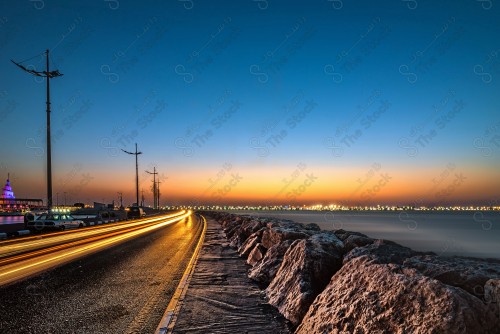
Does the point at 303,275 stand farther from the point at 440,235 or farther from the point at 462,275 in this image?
the point at 440,235

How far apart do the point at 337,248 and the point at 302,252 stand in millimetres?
753

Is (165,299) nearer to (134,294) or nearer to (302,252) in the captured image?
(134,294)

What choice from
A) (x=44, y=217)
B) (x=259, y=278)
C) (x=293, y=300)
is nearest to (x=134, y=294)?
(x=259, y=278)

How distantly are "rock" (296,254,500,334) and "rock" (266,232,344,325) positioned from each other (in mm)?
813

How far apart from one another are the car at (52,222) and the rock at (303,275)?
27961mm

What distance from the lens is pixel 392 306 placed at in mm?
3746

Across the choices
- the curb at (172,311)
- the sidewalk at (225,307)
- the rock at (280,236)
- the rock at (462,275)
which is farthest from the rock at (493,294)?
the rock at (280,236)

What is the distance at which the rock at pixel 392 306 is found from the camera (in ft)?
10.7

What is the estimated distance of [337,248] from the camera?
6.93 m

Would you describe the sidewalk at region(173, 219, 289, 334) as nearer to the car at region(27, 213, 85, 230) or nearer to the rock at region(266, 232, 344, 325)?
the rock at region(266, 232, 344, 325)

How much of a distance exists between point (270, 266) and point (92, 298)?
4.00 meters

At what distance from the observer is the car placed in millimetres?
29109

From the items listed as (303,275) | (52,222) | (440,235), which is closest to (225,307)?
(303,275)

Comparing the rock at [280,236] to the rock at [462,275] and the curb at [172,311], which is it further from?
the rock at [462,275]
